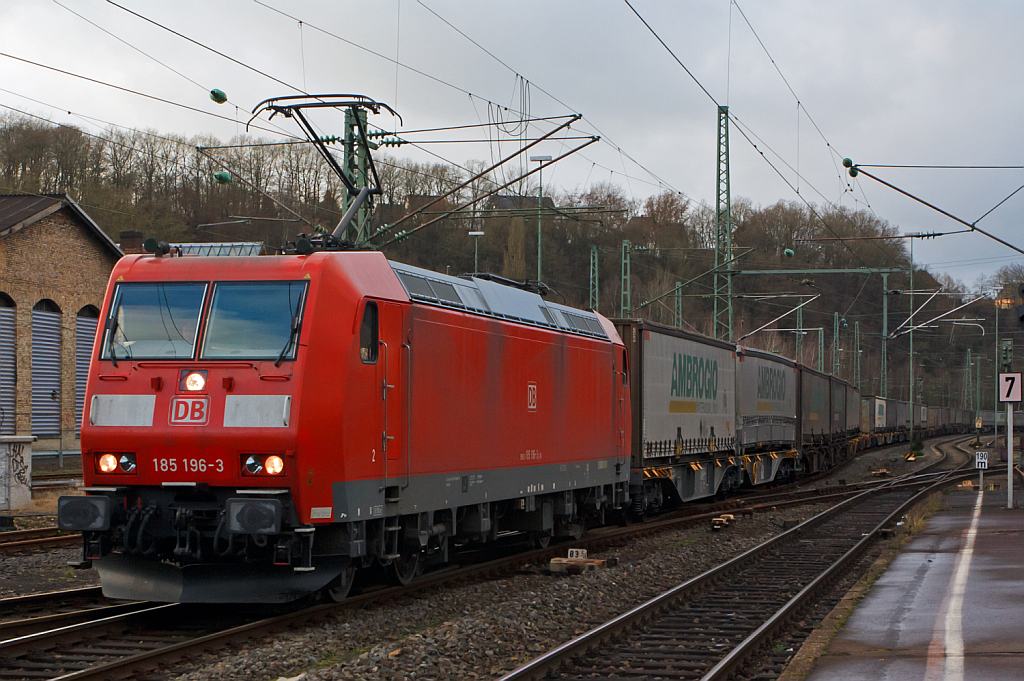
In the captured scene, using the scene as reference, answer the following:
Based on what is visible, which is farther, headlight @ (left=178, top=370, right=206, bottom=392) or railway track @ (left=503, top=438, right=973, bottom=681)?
headlight @ (left=178, top=370, right=206, bottom=392)

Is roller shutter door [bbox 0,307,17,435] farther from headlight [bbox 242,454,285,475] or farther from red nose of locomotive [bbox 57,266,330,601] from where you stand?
headlight [bbox 242,454,285,475]

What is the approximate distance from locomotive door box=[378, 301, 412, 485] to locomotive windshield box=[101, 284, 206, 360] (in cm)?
173

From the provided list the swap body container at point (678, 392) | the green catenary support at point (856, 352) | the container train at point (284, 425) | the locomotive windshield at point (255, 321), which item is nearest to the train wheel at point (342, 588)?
the container train at point (284, 425)

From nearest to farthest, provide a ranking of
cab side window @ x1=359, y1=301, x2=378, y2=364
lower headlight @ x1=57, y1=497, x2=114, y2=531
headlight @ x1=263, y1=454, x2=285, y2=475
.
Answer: headlight @ x1=263, y1=454, x2=285, y2=475 → lower headlight @ x1=57, y1=497, x2=114, y2=531 → cab side window @ x1=359, y1=301, x2=378, y2=364

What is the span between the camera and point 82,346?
1400 inches

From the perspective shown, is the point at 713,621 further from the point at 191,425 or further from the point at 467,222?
the point at 467,222

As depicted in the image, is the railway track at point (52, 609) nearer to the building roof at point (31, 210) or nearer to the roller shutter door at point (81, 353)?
the building roof at point (31, 210)

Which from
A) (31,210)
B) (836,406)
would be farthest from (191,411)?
(836,406)

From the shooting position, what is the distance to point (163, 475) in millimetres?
10664

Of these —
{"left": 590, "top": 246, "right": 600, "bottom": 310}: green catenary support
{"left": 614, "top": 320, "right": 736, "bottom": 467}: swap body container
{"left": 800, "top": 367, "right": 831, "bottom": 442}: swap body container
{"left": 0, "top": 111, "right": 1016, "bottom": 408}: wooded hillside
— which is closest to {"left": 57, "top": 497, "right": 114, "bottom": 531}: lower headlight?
{"left": 614, "top": 320, "right": 736, "bottom": 467}: swap body container

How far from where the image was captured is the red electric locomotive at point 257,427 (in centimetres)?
1046

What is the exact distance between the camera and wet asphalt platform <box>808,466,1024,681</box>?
8578 mm

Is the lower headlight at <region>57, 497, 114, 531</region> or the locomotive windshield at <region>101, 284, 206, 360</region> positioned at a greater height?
the locomotive windshield at <region>101, 284, 206, 360</region>

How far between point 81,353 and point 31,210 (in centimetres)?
450
